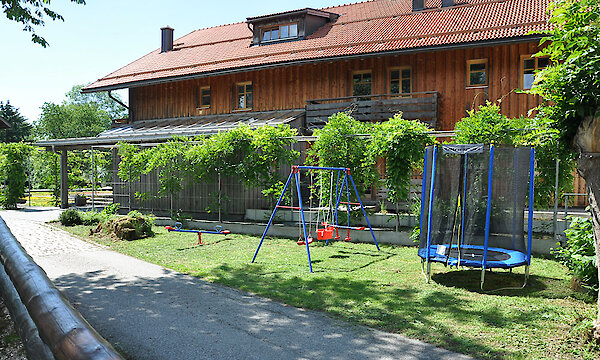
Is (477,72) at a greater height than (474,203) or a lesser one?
greater

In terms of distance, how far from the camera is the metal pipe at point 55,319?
6.30ft

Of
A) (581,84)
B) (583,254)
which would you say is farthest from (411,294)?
(581,84)

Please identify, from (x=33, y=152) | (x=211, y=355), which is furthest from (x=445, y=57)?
(x=33, y=152)

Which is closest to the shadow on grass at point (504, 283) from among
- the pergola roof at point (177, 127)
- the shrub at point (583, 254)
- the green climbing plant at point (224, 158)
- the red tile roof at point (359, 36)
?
the shrub at point (583, 254)

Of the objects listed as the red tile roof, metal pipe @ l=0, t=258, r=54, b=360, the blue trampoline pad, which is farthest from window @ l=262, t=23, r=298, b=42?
metal pipe @ l=0, t=258, r=54, b=360

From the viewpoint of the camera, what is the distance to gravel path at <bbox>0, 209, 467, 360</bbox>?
4.80m

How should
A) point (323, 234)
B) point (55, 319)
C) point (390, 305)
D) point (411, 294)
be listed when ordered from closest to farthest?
point (55, 319) → point (390, 305) → point (411, 294) → point (323, 234)

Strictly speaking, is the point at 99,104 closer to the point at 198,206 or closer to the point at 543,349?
the point at 198,206

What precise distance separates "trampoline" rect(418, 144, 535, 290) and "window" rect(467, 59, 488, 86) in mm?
10101

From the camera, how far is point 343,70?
19.8 metres

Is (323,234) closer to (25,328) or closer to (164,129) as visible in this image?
(25,328)

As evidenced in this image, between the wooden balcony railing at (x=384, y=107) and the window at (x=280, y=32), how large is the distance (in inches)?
217

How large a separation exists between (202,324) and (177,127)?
1723 cm

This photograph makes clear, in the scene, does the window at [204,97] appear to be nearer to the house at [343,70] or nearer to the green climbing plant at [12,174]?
the house at [343,70]
